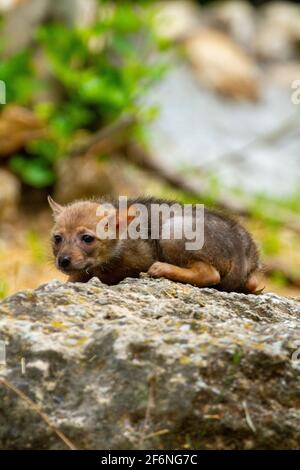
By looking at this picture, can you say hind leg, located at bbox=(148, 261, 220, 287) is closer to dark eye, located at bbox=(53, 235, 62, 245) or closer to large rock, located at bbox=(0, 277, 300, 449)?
dark eye, located at bbox=(53, 235, 62, 245)

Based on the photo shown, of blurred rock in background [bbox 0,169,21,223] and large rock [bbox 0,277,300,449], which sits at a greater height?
blurred rock in background [bbox 0,169,21,223]

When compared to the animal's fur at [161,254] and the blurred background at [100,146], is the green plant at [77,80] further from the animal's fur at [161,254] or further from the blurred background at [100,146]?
the animal's fur at [161,254]

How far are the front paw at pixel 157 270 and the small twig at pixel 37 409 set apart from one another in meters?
1.59

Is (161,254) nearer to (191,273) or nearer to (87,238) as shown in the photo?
(191,273)

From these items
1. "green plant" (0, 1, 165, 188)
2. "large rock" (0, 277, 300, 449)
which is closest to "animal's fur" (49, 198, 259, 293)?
"large rock" (0, 277, 300, 449)

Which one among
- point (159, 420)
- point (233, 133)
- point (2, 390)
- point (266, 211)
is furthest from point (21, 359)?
point (233, 133)

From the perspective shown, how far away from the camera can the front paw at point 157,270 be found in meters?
4.88

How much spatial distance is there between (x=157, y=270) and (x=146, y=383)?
5.02 feet

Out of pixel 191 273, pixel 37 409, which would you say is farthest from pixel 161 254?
pixel 37 409

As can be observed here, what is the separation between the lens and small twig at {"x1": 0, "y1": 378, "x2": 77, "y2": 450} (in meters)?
3.34

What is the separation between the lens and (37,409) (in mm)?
3391

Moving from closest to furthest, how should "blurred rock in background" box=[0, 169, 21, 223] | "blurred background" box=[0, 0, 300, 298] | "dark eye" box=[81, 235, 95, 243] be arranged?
"dark eye" box=[81, 235, 95, 243] < "blurred rock in background" box=[0, 169, 21, 223] < "blurred background" box=[0, 0, 300, 298]

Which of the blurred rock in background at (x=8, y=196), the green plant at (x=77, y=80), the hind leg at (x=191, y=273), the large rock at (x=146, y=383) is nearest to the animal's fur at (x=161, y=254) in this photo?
the hind leg at (x=191, y=273)

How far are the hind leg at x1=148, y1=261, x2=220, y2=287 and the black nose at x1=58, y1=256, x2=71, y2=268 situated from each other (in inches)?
19.4
